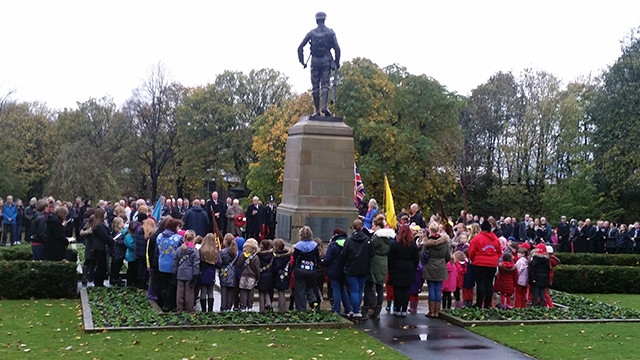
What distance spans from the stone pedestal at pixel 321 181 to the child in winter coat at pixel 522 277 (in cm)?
432

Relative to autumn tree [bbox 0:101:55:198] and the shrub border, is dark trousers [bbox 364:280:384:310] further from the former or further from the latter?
autumn tree [bbox 0:101:55:198]

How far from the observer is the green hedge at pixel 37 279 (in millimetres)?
15695

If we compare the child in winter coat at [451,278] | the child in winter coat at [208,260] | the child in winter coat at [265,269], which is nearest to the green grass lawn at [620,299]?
the child in winter coat at [451,278]

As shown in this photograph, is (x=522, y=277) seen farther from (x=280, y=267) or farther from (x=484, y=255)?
(x=280, y=267)

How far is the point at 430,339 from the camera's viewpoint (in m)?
11.9

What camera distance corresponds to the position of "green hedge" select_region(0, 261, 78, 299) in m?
15.7

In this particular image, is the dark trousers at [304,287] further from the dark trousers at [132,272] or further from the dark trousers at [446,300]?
the dark trousers at [132,272]

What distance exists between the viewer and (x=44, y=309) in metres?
14.2

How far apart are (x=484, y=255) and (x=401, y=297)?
1.88 m

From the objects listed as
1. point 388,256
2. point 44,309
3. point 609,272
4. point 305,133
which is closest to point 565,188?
point 609,272

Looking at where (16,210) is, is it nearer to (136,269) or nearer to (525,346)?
(136,269)

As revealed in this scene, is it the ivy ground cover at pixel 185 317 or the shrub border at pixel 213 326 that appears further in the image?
the ivy ground cover at pixel 185 317

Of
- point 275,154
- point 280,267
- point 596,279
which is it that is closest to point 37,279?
point 280,267

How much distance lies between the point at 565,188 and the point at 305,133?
104 ft
